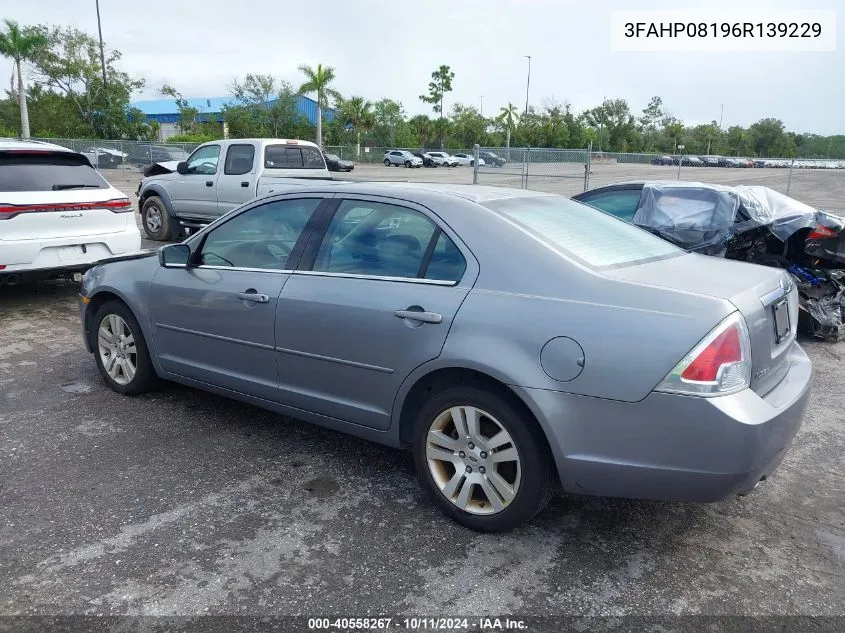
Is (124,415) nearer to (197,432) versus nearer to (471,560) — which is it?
(197,432)

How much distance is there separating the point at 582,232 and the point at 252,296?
184cm

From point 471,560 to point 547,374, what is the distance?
874 millimetres

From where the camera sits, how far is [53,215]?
6.96m

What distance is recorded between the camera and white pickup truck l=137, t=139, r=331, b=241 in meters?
10.9

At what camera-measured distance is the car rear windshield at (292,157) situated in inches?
435

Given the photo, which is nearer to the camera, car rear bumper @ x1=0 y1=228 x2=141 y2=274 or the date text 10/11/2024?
the date text 10/11/2024

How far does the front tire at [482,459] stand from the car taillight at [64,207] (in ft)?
17.4

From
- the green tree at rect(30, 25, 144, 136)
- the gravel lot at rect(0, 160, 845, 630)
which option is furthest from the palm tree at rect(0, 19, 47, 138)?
the gravel lot at rect(0, 160, 845, 630)

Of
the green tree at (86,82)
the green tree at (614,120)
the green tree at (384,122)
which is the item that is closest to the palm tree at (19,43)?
the green tree at (86,82)

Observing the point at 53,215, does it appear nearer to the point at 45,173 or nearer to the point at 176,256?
the point at 45,173

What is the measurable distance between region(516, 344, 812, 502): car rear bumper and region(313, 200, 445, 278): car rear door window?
37.5 inches

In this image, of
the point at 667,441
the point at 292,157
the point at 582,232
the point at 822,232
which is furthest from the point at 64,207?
the point at 822,232

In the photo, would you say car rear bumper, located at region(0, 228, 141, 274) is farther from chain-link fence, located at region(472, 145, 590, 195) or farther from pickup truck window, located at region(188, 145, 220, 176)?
chain-link fence, located at region(472, 145, 590, 195)

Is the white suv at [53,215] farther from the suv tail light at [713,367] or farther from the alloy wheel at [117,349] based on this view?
the suv tail light at [713,367]
